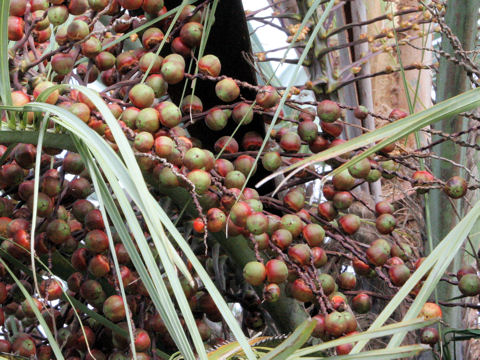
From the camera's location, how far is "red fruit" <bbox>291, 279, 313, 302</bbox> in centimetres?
85

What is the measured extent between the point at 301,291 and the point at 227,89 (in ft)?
0.90

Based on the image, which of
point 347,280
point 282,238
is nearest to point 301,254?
point 282,238

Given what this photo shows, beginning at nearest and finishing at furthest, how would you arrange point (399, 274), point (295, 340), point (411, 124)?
point (295, 340), point (411, 124), point (399, 274)

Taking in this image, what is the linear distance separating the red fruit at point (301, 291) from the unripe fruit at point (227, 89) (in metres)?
0.25

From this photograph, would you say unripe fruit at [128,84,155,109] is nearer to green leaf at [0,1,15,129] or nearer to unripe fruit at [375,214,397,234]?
green leaf at [0,1,15,129]

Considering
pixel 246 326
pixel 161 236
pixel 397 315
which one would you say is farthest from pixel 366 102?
pixel 161 236

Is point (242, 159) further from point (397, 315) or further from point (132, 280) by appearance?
point (397, 315)

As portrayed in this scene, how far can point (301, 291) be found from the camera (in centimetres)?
85

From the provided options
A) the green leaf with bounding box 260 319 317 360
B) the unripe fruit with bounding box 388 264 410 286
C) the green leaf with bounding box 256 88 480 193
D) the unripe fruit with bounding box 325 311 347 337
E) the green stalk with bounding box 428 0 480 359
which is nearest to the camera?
the green leaf with bounding box 260 319 317 360

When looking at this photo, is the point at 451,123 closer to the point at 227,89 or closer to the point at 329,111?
the point at 329,111

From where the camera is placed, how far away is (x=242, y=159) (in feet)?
3.05

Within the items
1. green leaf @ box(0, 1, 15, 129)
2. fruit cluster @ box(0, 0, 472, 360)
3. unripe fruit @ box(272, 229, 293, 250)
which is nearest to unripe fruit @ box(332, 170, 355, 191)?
fruit cluster @ box(0, 0, 472, 360)

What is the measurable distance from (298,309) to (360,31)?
0.77 m

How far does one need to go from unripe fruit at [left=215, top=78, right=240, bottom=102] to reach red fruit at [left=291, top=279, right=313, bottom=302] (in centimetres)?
25
